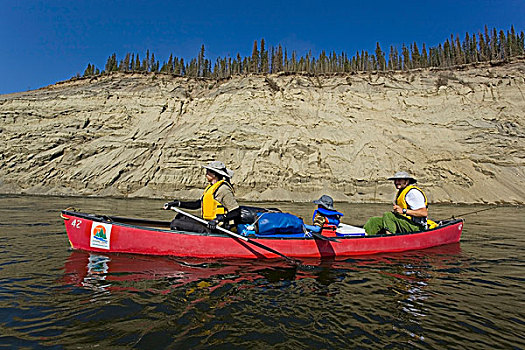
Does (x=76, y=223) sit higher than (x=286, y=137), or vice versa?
(x=286, y=137)

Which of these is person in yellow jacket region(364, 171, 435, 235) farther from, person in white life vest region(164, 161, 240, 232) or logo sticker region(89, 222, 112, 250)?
logo sticker region(89, 222, 112, 250)

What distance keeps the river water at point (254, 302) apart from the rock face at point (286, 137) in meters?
19.6

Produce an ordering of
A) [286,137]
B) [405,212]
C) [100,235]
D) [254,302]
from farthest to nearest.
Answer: [286,137] < [405,212] < [100,235] < [254,302]

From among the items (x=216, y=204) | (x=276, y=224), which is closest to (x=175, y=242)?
(x=216, y=204)

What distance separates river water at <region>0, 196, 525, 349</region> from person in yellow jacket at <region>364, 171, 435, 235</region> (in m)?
1.12

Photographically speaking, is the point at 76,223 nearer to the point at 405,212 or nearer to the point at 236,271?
the point at 236,271

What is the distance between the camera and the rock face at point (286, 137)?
2469cm

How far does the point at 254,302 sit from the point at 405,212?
446 centimetres

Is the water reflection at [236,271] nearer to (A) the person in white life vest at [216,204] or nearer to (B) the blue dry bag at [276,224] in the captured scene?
(B) the blue dry bag at [276,224]

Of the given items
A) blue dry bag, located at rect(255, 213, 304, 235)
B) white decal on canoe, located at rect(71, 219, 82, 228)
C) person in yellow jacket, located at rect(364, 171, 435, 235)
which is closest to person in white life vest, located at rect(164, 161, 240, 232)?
blue dry bag, located at rect(255, 213, 304, 235)

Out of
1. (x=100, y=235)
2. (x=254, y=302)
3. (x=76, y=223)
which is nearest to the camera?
(x=254, y=302)

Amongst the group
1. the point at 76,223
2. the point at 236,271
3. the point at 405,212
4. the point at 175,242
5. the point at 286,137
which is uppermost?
the point at 286,137

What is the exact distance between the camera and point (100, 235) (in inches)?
231

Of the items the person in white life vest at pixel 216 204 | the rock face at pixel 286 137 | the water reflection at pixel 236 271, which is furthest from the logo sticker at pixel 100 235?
the rock face at pixel 286 137
